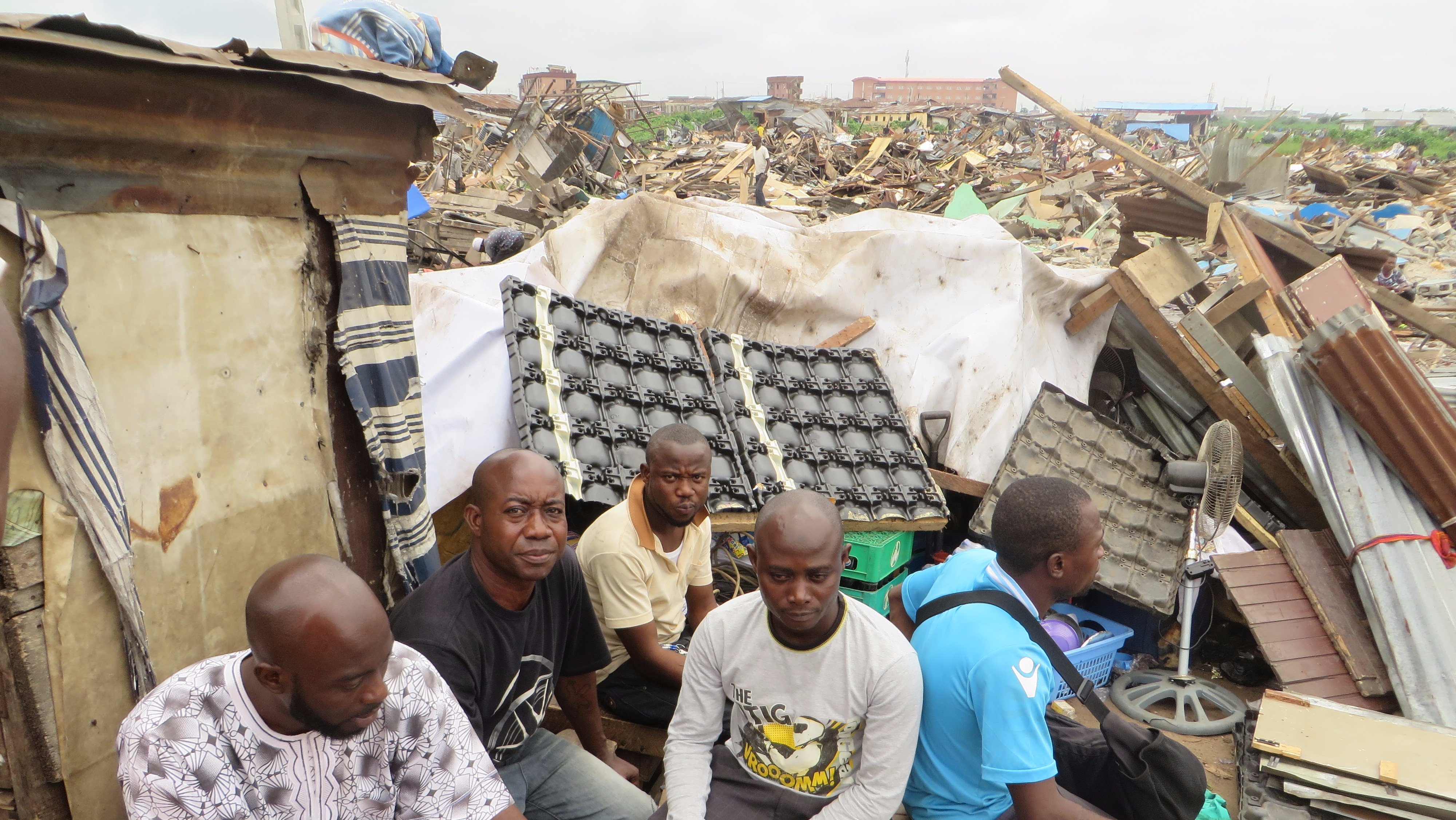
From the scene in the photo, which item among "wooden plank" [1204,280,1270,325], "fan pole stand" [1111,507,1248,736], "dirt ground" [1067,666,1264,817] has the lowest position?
"dirt ground" [1067,666,1264,817]

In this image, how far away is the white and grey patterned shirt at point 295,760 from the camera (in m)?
1.76

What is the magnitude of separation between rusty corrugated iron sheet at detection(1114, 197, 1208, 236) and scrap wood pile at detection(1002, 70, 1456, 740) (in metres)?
0.89

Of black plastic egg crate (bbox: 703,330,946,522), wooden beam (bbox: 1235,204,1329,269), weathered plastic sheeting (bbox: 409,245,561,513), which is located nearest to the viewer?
weathered plastic sheeting (bbox: 409,245,561,513)

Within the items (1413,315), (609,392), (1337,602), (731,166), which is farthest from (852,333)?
(731,166)

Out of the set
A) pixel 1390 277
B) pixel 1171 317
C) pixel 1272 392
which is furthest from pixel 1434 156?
pixel 1272 392

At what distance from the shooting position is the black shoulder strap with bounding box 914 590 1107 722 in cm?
218

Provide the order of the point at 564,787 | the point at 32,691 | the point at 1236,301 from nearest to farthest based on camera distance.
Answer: the point at 32,691
the point at 564,787
the point at 1236,301

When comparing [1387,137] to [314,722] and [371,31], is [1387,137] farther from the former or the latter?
[314,722]

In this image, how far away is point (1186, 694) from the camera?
14.5 ft

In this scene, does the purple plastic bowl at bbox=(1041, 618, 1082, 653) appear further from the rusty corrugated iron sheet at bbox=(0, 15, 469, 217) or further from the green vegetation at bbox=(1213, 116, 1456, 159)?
the green vegetation at bbox=(1213, 116, 1456, 159)

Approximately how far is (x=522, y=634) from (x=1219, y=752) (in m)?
3.57

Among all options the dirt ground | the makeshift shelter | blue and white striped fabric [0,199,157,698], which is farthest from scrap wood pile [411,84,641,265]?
the dirt ground

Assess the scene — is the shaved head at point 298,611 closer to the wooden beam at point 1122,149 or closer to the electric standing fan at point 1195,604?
the electric standing fan at point 1195,604

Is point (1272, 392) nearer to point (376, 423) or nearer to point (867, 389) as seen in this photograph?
point (867, 389)
